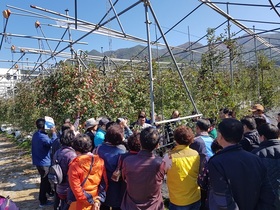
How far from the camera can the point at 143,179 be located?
8.60 feet

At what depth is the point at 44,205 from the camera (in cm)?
490

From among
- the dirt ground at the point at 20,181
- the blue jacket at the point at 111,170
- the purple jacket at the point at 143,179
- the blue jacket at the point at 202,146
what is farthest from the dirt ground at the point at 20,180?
the blue jacket at the point at 202,146

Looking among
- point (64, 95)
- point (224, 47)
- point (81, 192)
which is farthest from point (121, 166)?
point (224, 47)

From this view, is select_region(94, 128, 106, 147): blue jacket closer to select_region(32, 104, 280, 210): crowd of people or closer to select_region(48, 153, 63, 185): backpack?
select_region(32, 104, 280, 210): crowd of people

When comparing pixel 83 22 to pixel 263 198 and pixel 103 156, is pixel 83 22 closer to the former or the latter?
pixel 103 156

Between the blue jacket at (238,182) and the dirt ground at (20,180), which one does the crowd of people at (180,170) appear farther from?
the dirt ground at (20,180)

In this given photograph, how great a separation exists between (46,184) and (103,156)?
8.11 ft

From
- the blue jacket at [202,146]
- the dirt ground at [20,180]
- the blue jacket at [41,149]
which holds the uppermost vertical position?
the blue jacket at [202,146]

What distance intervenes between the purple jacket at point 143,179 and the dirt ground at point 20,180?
9.26ft

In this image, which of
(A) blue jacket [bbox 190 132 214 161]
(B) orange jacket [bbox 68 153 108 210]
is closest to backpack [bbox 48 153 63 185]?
(B) orange jacket [bbox 68 153 108 210]

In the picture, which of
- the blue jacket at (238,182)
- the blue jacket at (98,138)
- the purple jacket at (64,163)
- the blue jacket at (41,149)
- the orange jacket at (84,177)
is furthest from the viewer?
the blue jacket at (41,149)

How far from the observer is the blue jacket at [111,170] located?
3055mm

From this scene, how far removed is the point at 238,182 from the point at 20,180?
6232 mm

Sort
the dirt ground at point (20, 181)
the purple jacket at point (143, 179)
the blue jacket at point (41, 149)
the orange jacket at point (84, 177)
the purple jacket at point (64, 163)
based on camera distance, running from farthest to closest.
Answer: the dirt ground at point (20, 181), the blue jacket at point (41, 149), the purple jacket at point (64, 163), the orange jacket at point (84, 177), the purple jacket at point (143, 179)
